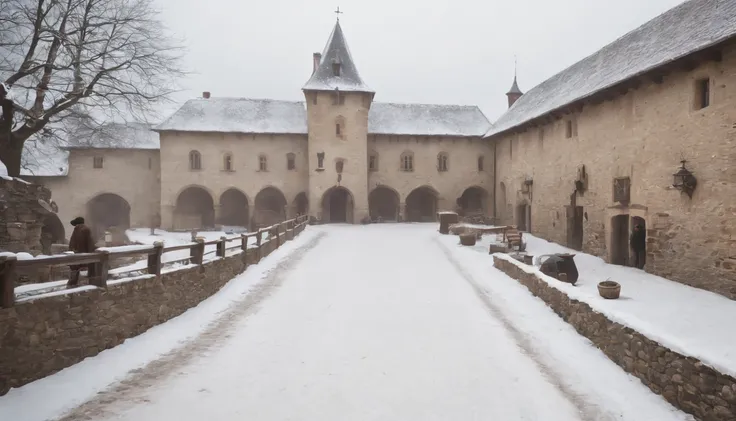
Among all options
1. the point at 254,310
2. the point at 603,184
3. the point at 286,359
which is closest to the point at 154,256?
the point at 254,310

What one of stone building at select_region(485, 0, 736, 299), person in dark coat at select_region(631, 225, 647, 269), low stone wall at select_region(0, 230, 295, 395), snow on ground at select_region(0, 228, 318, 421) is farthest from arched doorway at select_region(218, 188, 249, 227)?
person in dark coat at select_region(631, 225, 647, 269)

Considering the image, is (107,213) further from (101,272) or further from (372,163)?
(101,272)

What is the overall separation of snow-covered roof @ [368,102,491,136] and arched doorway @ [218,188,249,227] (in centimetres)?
1076

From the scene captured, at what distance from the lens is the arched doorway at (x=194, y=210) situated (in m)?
29.9

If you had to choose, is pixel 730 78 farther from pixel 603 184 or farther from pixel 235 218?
pixel 235 218

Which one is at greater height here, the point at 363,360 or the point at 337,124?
the point at 337,124

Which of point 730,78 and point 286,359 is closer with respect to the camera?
point 286,359

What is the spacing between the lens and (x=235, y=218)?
3186 centimetres

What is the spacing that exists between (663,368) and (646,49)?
13.4m

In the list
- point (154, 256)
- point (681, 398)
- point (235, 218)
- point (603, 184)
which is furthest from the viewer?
point (235, 218)

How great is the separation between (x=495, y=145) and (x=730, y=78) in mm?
20222

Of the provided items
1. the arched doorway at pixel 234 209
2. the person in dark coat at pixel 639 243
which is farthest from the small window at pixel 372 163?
the person in dark coat at pixel 639 243

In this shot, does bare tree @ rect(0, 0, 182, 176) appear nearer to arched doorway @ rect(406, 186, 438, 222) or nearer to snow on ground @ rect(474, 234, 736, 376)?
snow on ground @ rect(474, 234, 736, 376)

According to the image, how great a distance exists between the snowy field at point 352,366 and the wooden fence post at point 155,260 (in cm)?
116
